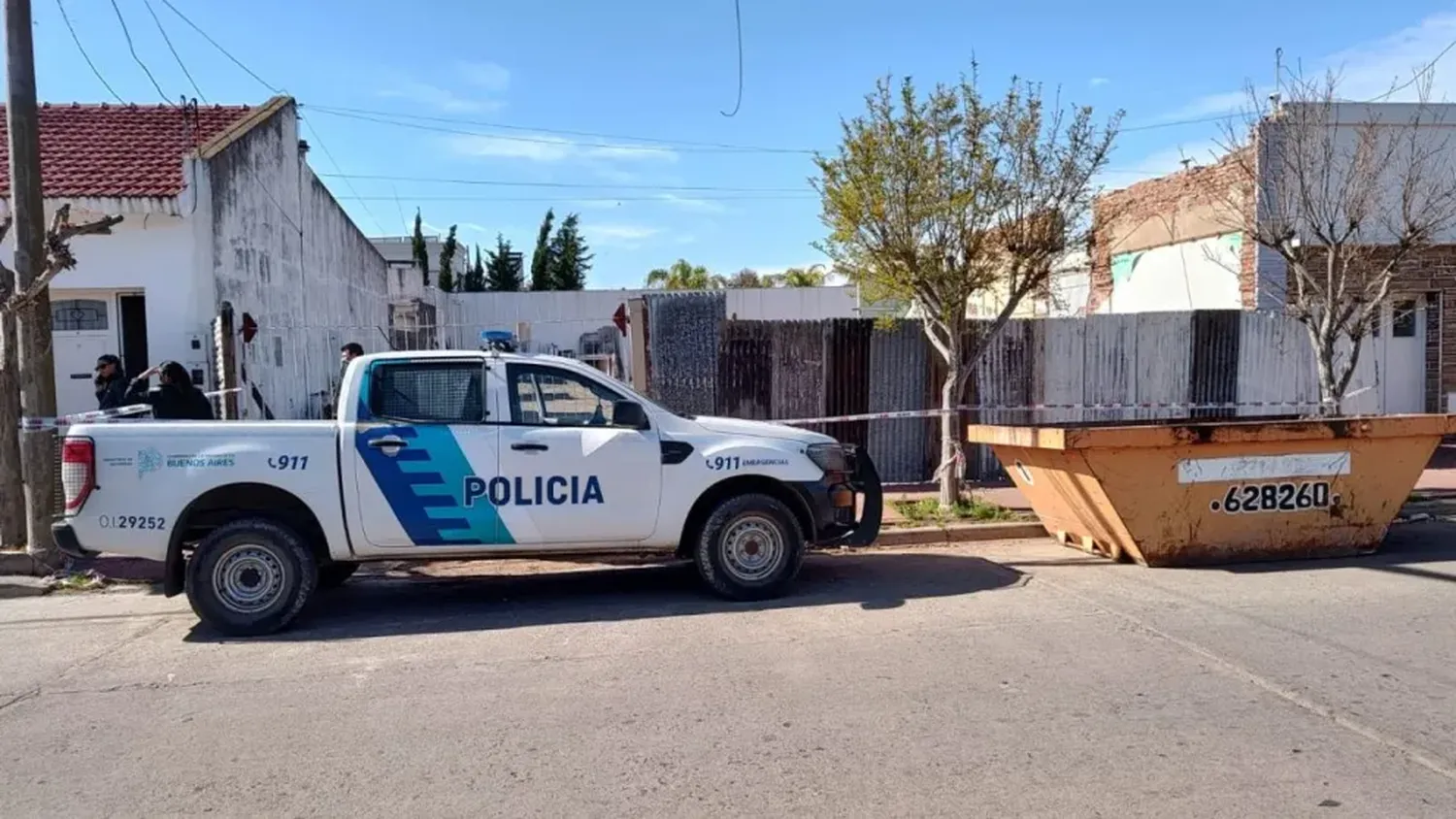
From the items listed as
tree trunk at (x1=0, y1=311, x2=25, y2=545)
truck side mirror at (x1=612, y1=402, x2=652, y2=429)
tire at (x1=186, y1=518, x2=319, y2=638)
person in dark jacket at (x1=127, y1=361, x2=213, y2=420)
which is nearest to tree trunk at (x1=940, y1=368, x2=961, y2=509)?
truck side mirror at (x1=612, y1=402, x2=652, y2=429)

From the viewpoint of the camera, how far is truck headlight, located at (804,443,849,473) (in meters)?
7.72

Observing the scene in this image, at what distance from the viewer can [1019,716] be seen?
5.05m

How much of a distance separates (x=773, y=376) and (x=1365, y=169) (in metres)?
6.79

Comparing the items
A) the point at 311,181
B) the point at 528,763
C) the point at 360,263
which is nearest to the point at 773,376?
the point at 528,763

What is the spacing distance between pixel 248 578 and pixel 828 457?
4.01m

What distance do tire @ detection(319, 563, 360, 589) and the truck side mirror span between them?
2.39m

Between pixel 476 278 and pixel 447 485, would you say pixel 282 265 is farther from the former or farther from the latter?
pixel 476 278

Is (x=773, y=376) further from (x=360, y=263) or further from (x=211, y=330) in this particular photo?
(x=360, y=263)

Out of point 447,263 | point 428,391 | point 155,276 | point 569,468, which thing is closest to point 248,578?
point 428,391

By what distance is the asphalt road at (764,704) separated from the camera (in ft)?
13.9

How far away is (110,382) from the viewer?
10398 mm

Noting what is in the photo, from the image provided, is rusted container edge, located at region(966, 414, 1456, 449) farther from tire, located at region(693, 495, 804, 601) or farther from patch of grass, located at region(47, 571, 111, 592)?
patch of grass, located at region(47, 571, 111, 592)

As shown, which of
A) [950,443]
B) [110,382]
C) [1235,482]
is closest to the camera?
[1235,482]

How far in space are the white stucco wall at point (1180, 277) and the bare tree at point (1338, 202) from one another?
781 millimetres
